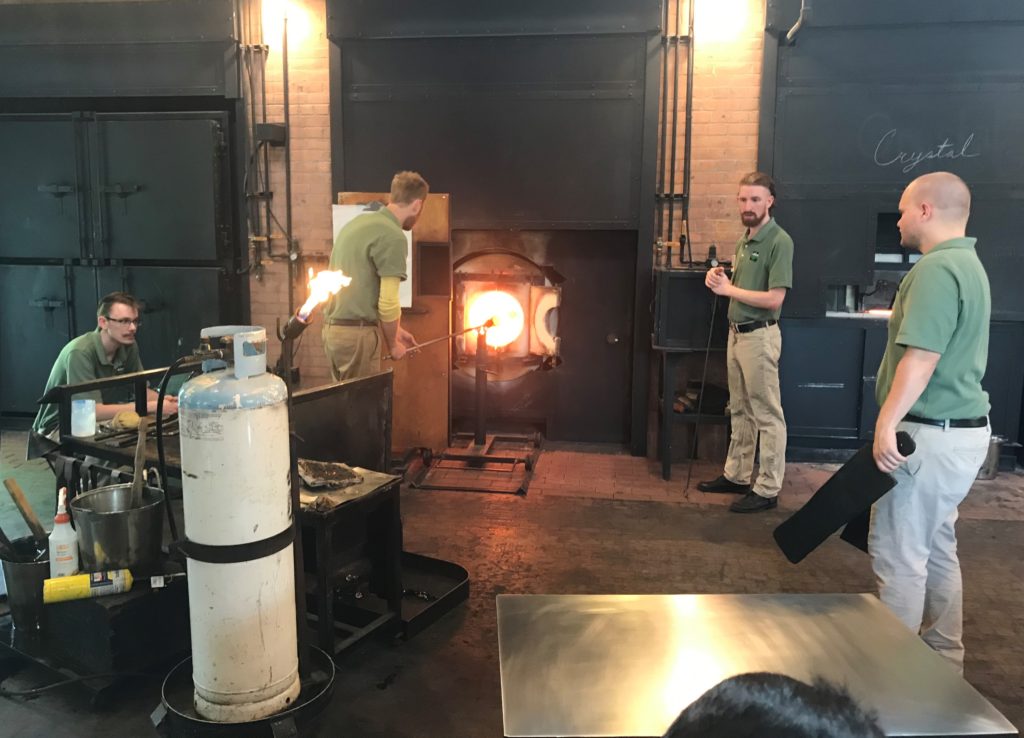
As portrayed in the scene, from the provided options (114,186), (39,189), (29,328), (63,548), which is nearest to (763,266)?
(63,548)

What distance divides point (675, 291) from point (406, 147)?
2345mm

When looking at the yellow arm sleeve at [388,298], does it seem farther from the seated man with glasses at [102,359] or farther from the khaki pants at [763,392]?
the khaki pants at [763,392]

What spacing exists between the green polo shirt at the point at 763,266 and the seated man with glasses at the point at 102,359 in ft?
10.7

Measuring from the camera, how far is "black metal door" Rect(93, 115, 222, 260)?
6293 mm

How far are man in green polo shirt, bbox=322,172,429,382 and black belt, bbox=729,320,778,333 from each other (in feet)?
6.66

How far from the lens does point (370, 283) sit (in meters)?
4.81

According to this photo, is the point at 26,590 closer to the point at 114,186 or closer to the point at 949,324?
the point at 949,324

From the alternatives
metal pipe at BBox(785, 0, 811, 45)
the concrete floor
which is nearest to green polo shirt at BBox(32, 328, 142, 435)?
the concrete floor

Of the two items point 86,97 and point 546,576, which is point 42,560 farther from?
point 86,97

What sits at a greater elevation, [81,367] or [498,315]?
[498,315]

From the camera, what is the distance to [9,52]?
21.4ft

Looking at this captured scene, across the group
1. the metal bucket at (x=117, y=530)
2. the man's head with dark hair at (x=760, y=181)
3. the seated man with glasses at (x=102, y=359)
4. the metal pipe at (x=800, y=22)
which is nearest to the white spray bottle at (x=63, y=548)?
the metal bucket at (x=117, y=530)

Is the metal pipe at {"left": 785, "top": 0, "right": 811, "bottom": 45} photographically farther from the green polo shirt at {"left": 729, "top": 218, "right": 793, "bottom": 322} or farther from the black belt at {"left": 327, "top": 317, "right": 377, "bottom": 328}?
the black belt at {"left": 327, "top": 317, "right": 377, "bottom": 328}

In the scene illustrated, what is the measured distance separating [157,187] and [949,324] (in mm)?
5743
